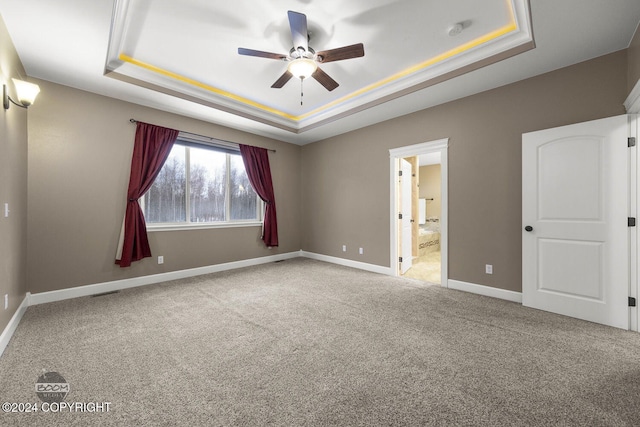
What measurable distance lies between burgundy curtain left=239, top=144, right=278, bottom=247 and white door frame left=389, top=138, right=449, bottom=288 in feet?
7.91

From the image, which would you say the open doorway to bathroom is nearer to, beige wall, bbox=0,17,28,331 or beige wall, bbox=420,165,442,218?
beige wall, bbox=420,165,442,218

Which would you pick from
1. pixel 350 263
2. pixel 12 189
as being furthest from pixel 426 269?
pixel 12 189

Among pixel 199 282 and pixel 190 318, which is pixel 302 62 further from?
pixel 199 282

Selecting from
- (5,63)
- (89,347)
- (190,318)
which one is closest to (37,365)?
(89,347)

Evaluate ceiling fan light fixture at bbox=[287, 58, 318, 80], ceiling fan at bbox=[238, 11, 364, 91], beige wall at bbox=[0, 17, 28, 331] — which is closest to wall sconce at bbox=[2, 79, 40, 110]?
beige wall at bbox=[0, 17, 28, 331]

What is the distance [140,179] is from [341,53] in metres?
3.31

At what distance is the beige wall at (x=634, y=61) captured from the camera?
7.34 feet

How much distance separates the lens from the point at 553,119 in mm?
2936

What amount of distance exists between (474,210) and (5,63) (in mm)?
5225

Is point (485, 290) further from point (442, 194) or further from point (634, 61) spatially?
point (634, 61)

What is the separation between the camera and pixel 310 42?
282cm

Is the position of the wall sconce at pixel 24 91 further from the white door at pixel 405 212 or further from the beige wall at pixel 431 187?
the beige wall at pixel 431 187

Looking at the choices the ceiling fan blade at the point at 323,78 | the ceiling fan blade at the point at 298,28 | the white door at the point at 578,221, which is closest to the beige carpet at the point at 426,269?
the white door at the point at 578,221

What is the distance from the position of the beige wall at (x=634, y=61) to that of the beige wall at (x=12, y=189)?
214 inches
